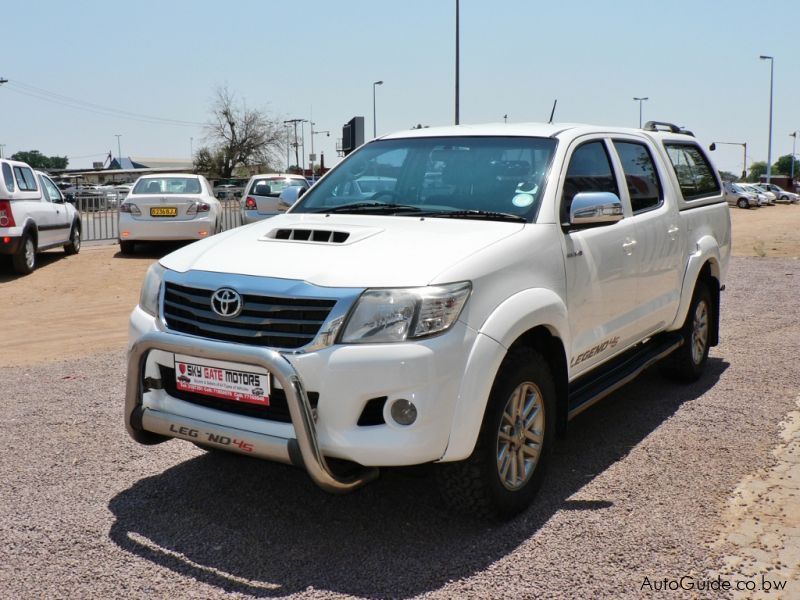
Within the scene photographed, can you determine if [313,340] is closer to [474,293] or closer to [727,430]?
[474,293]

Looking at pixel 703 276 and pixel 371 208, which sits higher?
Answer: pixel 371 208

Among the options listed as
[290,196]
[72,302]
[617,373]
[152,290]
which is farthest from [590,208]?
[72,302]

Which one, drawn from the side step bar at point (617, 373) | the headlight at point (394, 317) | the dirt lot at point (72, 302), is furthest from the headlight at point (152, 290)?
the dirt lot at point (72, 302)

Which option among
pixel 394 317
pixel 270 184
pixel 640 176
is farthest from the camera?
pixel 270 184

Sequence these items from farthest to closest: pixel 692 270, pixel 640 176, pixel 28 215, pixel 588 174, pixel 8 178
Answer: pixel 28 215
pixel 8 178
pixel 692 270
pixel 640 176
pixel 588 174

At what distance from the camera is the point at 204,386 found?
3.66m

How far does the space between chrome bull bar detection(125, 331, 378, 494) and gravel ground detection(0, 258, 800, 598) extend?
45cm

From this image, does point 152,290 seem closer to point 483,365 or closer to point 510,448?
point 483,365

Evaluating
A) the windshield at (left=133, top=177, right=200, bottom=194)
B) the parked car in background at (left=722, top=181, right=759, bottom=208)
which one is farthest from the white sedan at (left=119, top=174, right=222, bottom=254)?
the parked car in background at (left=722, top=181, right=759, bottom=208)

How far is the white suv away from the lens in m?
12.6

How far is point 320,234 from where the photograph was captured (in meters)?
4.06

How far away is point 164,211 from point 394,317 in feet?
42.0

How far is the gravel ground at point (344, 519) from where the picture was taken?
3391 millimetres

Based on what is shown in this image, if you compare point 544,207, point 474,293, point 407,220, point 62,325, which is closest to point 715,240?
point 544,207
